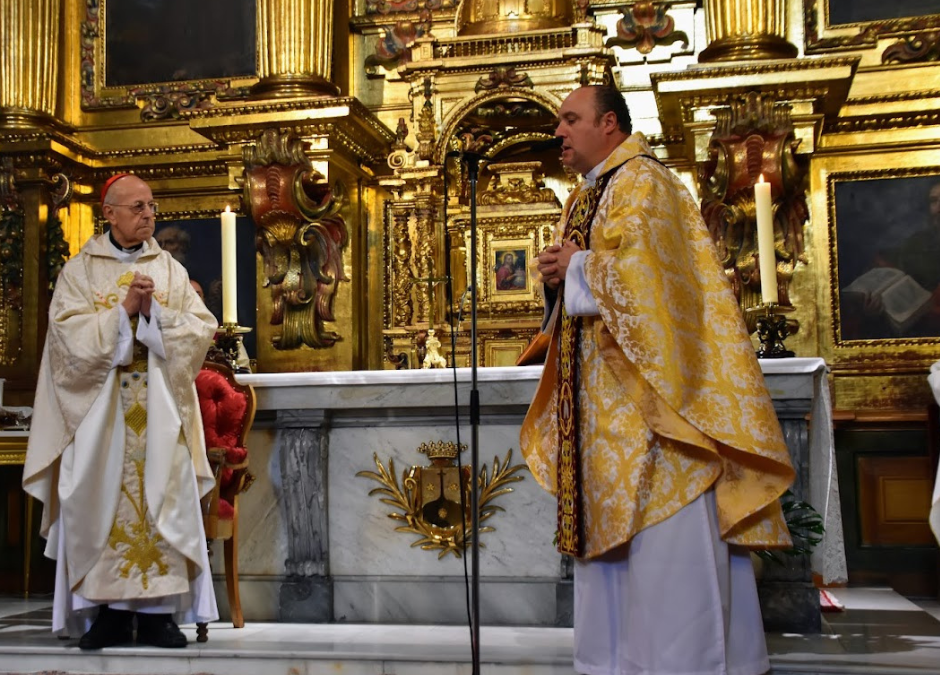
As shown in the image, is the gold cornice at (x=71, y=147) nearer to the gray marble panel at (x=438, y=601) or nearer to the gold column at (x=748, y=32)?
the gold column at (x=748, y=32)

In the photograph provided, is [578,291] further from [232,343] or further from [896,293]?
[896,293]

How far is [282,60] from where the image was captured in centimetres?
735

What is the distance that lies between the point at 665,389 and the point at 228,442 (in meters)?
2.25

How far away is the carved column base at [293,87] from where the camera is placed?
23.7 ft

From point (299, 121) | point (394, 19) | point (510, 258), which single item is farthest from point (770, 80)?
point (299, 121)

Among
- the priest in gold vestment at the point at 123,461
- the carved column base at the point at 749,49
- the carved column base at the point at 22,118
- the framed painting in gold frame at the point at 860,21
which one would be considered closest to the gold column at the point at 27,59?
the carved column base at the point at 22,118

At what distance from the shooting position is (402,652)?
412cm

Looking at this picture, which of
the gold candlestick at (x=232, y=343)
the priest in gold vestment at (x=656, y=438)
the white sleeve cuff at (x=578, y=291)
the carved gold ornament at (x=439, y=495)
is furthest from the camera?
the gold candlestick at (x=232, y=343)

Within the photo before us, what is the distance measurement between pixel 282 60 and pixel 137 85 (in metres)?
1.22

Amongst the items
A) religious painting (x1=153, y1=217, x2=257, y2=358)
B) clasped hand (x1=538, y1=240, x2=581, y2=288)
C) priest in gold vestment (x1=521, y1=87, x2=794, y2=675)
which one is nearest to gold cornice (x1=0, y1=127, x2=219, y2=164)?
religious painting (x1=153, y1=217, x2=257, y2=358)

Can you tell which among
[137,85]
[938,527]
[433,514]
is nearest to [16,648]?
[433,514]

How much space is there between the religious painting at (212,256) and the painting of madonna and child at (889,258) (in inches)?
140

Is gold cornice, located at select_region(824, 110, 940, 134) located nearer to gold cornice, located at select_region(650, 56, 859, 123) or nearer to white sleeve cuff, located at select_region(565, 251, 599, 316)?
gold cornice, located at select_region(650, 56, 859, 123)

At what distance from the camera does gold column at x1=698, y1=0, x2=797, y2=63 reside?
672cm
